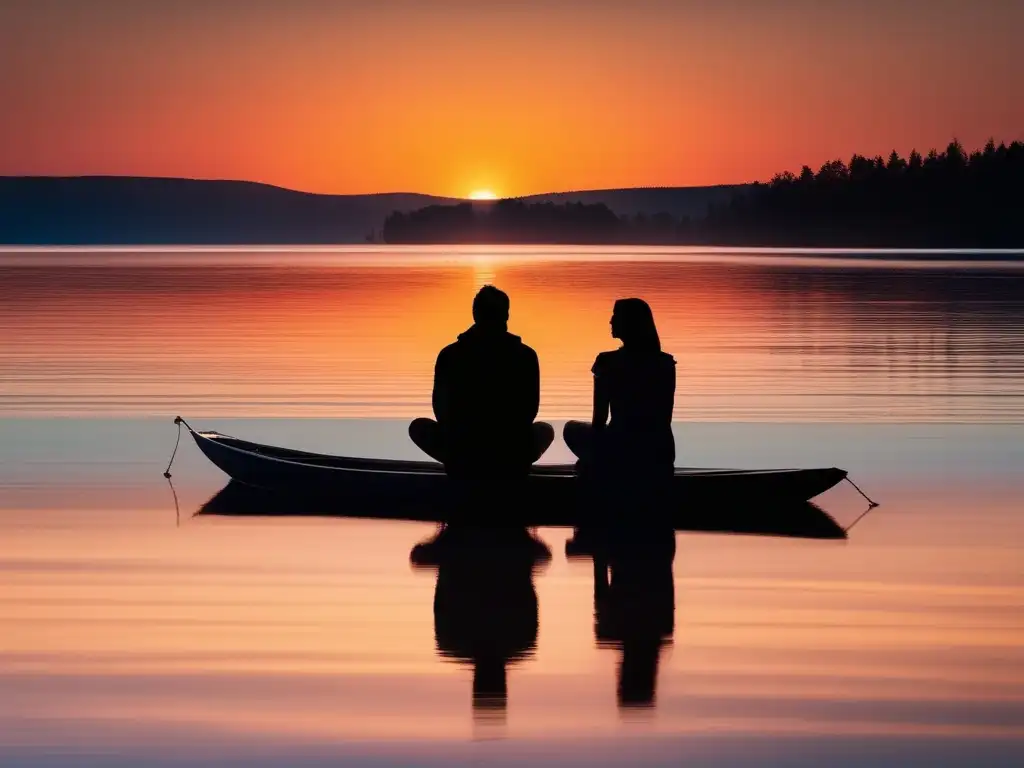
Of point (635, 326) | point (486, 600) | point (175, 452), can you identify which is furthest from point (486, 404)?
point (175, 452)

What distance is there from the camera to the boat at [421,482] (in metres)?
11.2

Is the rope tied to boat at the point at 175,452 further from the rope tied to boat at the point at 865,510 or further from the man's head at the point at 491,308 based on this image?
the rope tied to boat at the point at 865,510

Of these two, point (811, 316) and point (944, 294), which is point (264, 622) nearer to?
point (811, 316)

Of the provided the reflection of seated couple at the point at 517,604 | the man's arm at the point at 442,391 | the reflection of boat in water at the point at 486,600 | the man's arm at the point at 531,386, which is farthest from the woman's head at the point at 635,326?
the reflection of boat in water at the point at 486,600

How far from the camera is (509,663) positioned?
7.20 metres

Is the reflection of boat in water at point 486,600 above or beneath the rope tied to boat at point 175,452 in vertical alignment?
beneath

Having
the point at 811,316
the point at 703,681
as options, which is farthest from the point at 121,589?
the point at 811,316

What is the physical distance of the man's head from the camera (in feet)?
34.5

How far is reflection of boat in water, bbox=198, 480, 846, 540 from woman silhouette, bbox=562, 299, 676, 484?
0.52 meters

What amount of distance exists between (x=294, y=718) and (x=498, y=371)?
4.72 m

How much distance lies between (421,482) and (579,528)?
4.08 feet

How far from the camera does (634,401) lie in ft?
34.8

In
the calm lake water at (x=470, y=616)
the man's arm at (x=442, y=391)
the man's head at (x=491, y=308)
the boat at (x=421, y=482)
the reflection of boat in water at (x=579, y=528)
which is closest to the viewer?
the calm lake water at (x=470, y=616)

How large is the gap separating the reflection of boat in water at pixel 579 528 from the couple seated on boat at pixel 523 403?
0.52m
